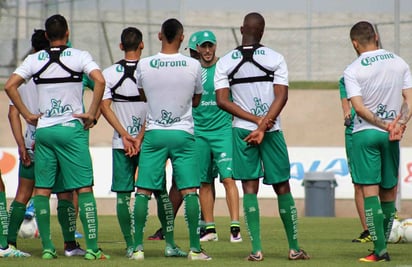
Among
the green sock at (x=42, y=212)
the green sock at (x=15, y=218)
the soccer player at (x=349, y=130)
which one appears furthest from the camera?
the soccer player at (x=349, y=130)

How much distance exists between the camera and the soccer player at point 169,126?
36.8 feet

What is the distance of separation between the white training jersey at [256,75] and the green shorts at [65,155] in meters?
1.49

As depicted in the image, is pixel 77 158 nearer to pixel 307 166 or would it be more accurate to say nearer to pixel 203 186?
pixel 203 186

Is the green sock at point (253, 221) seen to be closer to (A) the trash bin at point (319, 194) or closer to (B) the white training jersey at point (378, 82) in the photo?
(B) the white training jersey at point (378, 82)

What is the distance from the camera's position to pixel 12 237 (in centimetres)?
1249

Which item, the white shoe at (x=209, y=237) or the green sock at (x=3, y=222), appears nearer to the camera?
the green sock at (x=3, y=222)

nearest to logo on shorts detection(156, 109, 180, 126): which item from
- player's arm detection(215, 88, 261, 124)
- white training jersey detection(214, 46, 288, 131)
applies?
player's arm detection(215, 88, 261, 124)

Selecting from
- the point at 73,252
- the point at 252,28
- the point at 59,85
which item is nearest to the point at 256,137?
the point at 252,28

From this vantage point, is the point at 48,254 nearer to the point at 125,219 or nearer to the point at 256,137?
the point at 125,219

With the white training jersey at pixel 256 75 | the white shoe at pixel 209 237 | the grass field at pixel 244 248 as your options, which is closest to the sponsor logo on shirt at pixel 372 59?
the white training jersey at pixel 256 75

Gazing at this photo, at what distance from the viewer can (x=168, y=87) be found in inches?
441

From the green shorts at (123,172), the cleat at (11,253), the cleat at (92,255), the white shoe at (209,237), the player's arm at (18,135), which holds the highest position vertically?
the player's arm at (18,135)

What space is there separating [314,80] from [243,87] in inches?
695

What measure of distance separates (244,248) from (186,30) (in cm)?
1576
